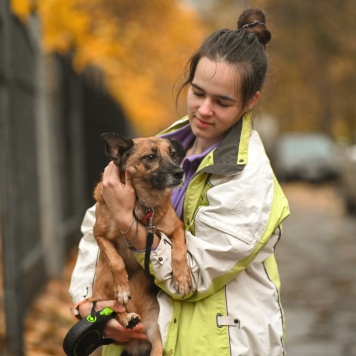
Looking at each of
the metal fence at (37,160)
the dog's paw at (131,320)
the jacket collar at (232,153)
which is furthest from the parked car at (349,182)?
the dog's paw at (131,320)

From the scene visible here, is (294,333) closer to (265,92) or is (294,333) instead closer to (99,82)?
(265,92)

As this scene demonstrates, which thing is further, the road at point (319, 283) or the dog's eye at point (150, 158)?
the road at point (319, 283)

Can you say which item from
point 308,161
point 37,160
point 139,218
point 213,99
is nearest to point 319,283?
point 37,160

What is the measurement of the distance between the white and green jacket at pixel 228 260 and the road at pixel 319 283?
364 cm

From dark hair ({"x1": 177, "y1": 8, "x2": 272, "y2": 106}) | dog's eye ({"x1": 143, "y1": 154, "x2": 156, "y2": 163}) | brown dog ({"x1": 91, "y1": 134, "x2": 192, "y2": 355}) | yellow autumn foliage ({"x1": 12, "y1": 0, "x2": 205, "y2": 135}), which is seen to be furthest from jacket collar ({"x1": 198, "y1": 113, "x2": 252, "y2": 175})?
yellow autumn foliage ({"x1": 12, "y1": 0, "x2": 205, "y2": 135})

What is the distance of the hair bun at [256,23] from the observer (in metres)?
3.33

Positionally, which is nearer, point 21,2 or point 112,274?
point 112,274

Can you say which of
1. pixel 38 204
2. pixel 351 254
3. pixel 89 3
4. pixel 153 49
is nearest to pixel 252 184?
pixel 38 204

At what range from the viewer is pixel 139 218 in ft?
10.4

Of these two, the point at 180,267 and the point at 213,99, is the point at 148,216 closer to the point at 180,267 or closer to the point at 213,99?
the point at 180,267

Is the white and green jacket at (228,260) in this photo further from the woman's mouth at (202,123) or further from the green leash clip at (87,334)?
the green leash clip at (87,334)

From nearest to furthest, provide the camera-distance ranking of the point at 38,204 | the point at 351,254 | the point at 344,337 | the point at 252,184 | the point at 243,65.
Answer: the point at 252,184 < the point at 243,65 < the point at 344,337 < the point at 38,204 < the point at 351,254

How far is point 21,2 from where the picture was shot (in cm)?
512

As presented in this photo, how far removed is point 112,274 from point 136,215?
0.27 meters
